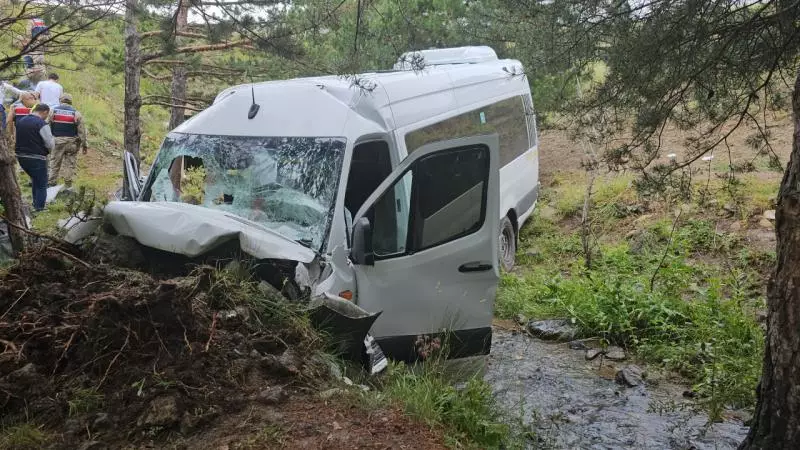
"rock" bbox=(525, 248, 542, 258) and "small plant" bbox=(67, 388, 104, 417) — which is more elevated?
"small plant" bbox=(67, 388, 104, 417)

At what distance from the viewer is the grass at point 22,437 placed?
8.93ft

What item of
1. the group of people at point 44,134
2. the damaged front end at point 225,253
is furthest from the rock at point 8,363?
the group of people at point 44,134

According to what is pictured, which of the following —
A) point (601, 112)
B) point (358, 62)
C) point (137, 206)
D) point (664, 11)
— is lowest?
point (137, 206)

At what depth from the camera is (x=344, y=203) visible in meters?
4.85

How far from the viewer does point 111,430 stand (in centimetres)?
281

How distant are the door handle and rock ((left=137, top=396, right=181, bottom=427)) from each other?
232 centimetres

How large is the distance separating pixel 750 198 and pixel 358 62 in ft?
22.3

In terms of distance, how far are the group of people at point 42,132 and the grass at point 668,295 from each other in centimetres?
676

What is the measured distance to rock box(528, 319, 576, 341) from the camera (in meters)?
6.86

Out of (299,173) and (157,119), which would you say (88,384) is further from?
(157,119)

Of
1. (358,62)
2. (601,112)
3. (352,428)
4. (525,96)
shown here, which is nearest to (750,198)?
(525,96)

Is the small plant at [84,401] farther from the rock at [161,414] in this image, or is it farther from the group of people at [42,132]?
the group of people at [42,132]

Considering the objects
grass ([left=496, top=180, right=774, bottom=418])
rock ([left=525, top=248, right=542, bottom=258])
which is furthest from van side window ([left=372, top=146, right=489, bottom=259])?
rock ([left=525, top=248, right=542, bottom=258])

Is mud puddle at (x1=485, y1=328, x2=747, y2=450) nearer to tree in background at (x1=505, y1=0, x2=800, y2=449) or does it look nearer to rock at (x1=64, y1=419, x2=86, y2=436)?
tree in background at (x1=505, y1=0, x2=800, y2=449)
